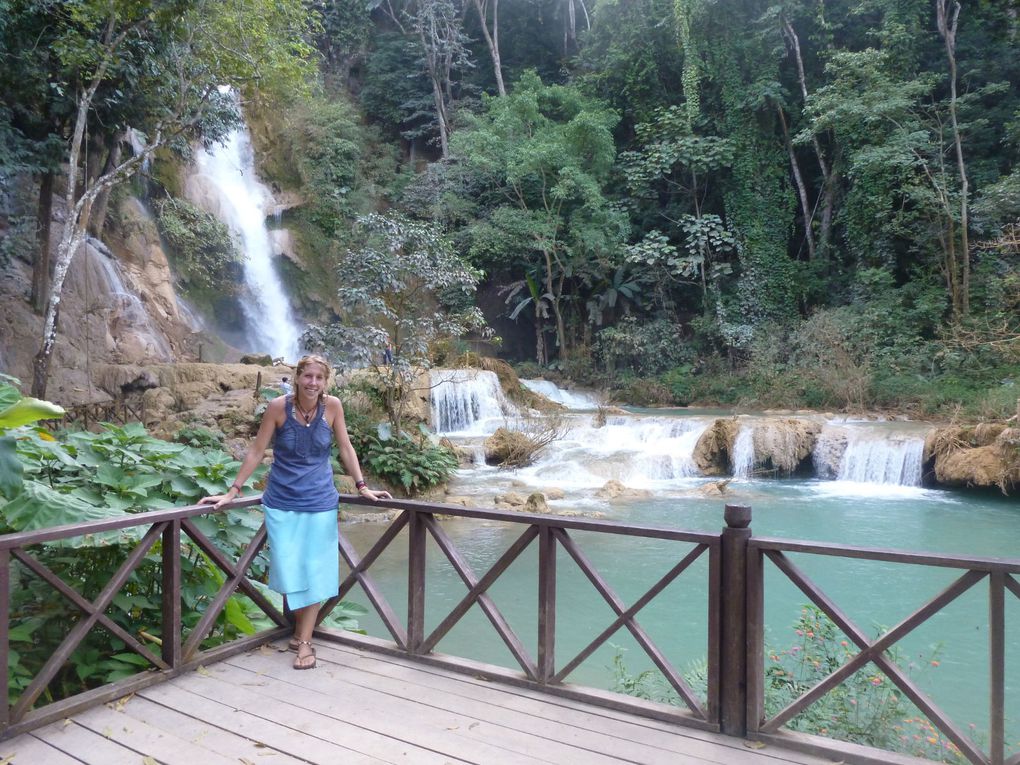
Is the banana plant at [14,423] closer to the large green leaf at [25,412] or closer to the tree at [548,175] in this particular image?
the large green leaf at [25,412]

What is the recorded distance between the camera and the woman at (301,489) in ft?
10.6

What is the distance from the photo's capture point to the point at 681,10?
21.4 meters

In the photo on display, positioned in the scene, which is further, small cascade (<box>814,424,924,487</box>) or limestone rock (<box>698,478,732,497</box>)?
small cascade (<box>814,424,924,487</box>)

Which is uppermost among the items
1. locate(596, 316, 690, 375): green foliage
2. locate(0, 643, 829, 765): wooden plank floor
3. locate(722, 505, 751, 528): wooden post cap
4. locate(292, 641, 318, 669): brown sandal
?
locate(596, 316, 690, 375): green foliage

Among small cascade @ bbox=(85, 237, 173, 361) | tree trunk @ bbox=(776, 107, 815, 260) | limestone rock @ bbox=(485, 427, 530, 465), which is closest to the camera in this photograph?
limestone rock @ bbox=(485, 427, 530, 465)

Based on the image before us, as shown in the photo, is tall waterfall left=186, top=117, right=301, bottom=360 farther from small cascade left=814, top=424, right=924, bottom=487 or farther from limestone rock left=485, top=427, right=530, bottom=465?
small cascade left=814, top=424, right=924, bottom=487

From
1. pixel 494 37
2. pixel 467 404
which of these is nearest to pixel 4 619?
pixel 467 404

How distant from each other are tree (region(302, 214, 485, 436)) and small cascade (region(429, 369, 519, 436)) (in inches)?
169

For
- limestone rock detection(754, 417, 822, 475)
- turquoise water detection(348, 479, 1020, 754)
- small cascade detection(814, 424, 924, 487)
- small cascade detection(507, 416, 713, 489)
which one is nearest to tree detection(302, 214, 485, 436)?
turquoise water detection(348, 479, 1020, 754)

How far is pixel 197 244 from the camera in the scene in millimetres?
17750

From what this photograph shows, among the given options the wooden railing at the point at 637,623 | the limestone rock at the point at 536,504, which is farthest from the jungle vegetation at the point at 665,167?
the wooden railing at the point at 637,623

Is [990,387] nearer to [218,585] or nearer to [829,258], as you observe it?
[829,258]

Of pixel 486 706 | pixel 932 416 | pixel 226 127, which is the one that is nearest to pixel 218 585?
pixel 486 706

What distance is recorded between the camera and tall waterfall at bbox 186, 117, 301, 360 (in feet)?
63.6
